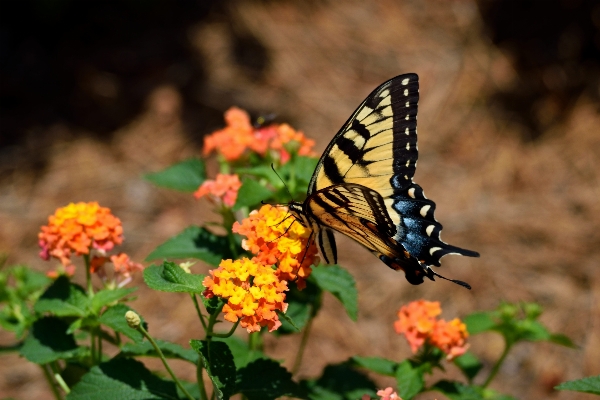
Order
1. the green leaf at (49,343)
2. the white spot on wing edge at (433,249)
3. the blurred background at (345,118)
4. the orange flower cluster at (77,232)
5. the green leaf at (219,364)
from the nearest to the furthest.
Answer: the green leaf at (219,364), the green leaf at (49,343), the orange flower cluster at (77,232), the white spot on wing edge at (433,249), the blurred background at (345,118)

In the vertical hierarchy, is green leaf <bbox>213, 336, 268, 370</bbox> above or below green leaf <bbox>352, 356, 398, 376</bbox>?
below

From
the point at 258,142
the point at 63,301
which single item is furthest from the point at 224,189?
the point at 63,301

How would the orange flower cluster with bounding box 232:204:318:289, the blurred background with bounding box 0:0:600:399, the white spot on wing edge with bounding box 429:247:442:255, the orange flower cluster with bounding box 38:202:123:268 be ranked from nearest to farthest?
the orange flower cluster with bounding box 232:204:318:289, the orange flower cluster with bounding box 38:202:123:268, the white spot on wing edge with bounding box 429:247:442:255, the blurred background with bounding box 0:0:600:399

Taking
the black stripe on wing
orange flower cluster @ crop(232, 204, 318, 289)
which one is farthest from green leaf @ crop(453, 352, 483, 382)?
orange flower cluster @ crop(232, 204, 318, 289)

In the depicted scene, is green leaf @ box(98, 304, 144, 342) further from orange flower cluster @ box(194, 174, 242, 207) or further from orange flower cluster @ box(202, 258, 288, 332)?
orange flower cluster @ box(194, 174, 242, 207)

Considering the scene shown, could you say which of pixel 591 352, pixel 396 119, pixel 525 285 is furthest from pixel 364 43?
pixel 396 119

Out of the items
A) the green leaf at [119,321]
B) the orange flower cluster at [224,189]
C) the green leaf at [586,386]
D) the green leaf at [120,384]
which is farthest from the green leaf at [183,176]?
the green leaf at [586,386]

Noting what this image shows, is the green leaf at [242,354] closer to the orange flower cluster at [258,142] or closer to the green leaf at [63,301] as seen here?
the green leaf at [63,301]
